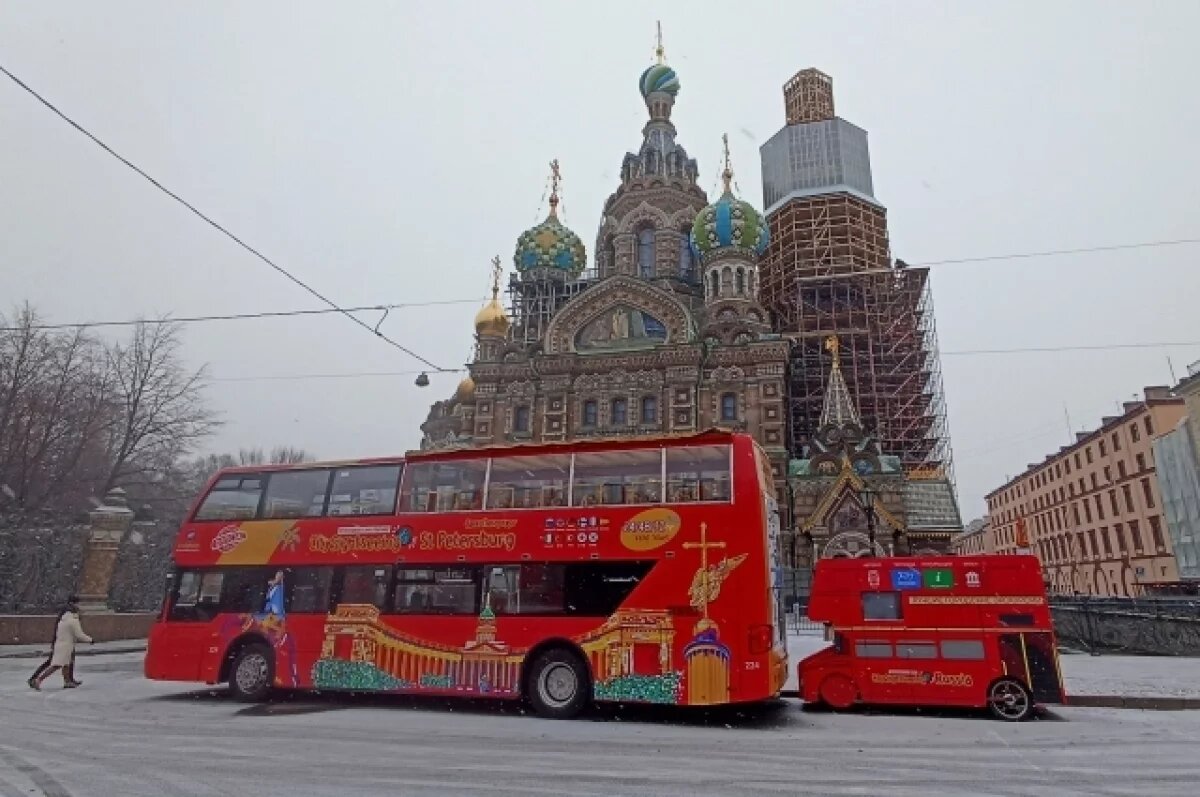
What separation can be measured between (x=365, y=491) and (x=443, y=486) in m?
1.38

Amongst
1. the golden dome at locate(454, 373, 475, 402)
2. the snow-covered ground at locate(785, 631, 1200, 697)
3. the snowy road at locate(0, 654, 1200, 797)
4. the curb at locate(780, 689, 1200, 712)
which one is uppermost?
the golden dome at locate(454, 373, 475, 402)

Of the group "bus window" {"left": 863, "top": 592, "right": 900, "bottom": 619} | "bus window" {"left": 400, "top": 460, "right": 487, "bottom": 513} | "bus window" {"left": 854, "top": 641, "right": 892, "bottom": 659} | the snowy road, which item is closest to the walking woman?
the snowy road

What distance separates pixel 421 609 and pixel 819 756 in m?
6.20

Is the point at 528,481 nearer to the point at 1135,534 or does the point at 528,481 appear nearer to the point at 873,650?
the point at 873,650

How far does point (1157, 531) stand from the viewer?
40469 mm

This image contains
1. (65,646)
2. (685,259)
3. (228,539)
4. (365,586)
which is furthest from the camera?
(685,259)

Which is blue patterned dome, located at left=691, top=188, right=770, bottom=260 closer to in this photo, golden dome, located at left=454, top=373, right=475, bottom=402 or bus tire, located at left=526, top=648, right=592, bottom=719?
golden dome, located at left=454, top=373, right=475, bottom=402

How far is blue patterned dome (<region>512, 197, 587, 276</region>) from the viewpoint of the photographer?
45781 millimetres

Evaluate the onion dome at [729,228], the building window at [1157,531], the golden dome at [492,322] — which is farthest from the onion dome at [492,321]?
the building window at [1157,531]

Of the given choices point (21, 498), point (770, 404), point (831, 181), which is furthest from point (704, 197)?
point (21, 498)

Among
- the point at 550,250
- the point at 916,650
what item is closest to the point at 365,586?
the point at 916,650

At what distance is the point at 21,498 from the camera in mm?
26203

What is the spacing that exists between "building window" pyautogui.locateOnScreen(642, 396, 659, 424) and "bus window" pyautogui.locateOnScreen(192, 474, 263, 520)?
85.8ft

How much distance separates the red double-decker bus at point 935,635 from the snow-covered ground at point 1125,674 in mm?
2062
